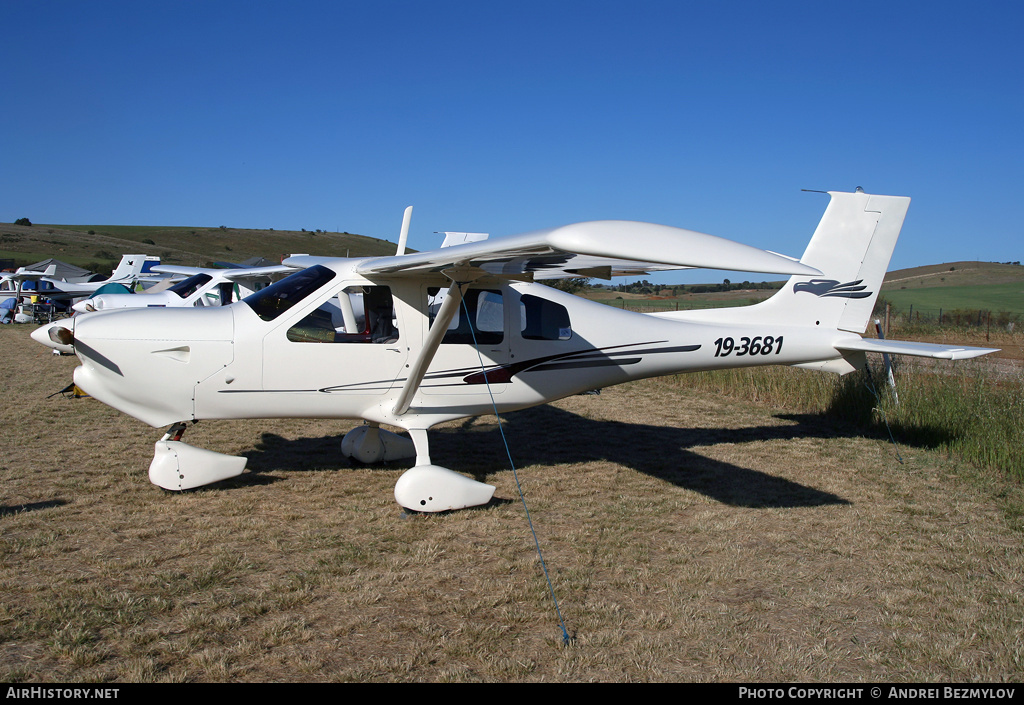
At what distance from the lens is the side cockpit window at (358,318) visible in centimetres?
588

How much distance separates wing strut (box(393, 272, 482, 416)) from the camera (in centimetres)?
514

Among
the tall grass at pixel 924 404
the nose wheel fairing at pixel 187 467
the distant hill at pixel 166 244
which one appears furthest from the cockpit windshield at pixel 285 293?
the distant hill at pixel 166 244

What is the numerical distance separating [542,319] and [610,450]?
2.30 m

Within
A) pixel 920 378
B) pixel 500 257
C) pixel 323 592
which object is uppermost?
pixel 500 257

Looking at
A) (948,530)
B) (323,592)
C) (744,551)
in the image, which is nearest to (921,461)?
(948,530)

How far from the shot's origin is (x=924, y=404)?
28.5 ft

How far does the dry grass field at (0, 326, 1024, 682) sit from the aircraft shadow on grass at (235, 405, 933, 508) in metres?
0.06

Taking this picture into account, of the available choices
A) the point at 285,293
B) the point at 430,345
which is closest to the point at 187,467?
the point at 285,293

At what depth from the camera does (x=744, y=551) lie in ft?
15.9

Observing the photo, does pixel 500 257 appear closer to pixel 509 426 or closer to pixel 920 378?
pixel 509 426

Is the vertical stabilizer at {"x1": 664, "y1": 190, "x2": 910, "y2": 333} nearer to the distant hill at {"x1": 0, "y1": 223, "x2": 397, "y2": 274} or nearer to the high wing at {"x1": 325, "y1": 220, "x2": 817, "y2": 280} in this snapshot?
the high wing at {"x1": 325, "y1": 220, "x2": 817, "y2": 280}

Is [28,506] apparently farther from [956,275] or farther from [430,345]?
[956,275]

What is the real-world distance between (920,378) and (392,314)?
7890 millimetres

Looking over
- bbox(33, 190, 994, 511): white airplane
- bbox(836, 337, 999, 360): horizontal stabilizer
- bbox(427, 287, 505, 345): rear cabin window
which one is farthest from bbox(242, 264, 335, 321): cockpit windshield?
bbox(836, 337, 999, 360): horizontal stabilizer
